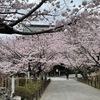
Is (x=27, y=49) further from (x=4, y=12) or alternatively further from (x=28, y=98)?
(x=4, y=12)

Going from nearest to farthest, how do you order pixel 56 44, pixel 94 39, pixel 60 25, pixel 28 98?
1. pixel 60 25
2. pixel 28 98
3. pixel 94 39
4. pixel 56 44

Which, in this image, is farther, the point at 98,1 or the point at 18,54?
the point at 18,54

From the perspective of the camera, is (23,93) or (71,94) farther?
(71,94)

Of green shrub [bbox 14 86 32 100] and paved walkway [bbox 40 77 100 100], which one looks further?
paved walkway [bbox 40 77 100 100]

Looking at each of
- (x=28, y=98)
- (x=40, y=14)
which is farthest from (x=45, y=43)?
(x=40, y=14)

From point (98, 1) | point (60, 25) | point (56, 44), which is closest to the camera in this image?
point (98, 1)

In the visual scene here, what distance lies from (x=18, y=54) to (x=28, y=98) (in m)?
15.0

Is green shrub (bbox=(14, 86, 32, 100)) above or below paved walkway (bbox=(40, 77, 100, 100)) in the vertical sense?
above

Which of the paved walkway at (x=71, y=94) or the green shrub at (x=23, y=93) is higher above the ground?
the green shrub at (x=23, y=93)

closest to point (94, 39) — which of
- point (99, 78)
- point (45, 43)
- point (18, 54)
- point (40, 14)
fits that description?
point (45, 43)

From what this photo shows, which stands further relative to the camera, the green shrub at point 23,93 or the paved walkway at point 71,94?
the paved walkway at point 71,94

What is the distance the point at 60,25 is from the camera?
8453 millimetres

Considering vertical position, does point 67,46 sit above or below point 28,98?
above

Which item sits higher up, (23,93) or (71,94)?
(23,93)
